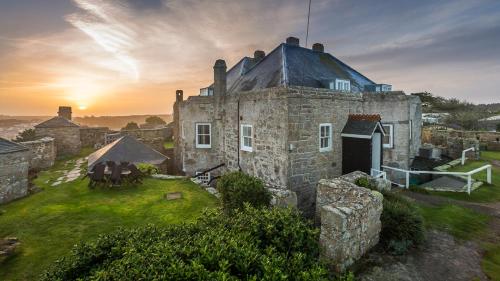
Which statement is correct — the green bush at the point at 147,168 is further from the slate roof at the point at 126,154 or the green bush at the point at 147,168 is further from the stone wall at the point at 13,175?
the stone wall at the point at 13,175

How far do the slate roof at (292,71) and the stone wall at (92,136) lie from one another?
18.9 m

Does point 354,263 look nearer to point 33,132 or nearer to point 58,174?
point 58,174

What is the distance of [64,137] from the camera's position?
2591cm

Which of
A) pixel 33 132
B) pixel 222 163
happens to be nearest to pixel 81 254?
pixel 222 163

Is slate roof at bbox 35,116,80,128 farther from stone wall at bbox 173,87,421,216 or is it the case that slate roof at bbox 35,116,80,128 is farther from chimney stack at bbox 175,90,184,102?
stone wall at bbox 173,87,421,216

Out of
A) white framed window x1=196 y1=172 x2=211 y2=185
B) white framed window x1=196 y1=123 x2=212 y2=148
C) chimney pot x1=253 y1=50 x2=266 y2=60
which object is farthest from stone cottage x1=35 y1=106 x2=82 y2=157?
chimney pot x1=253 y1=50 x2=266 y2=60

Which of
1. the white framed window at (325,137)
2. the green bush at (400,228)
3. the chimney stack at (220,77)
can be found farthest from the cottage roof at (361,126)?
the chimney stack at (220,77)

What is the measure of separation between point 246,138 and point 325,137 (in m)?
4.27

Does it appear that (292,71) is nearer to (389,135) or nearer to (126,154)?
(389,135)

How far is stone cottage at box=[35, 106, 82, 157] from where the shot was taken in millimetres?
25578

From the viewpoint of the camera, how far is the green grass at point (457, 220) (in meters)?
8.78

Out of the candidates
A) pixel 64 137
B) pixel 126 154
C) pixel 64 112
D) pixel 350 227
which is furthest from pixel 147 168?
pixel 64 112

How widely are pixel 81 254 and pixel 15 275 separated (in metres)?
3.77

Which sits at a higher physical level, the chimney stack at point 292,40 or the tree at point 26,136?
the chimney stack at point 292,40
